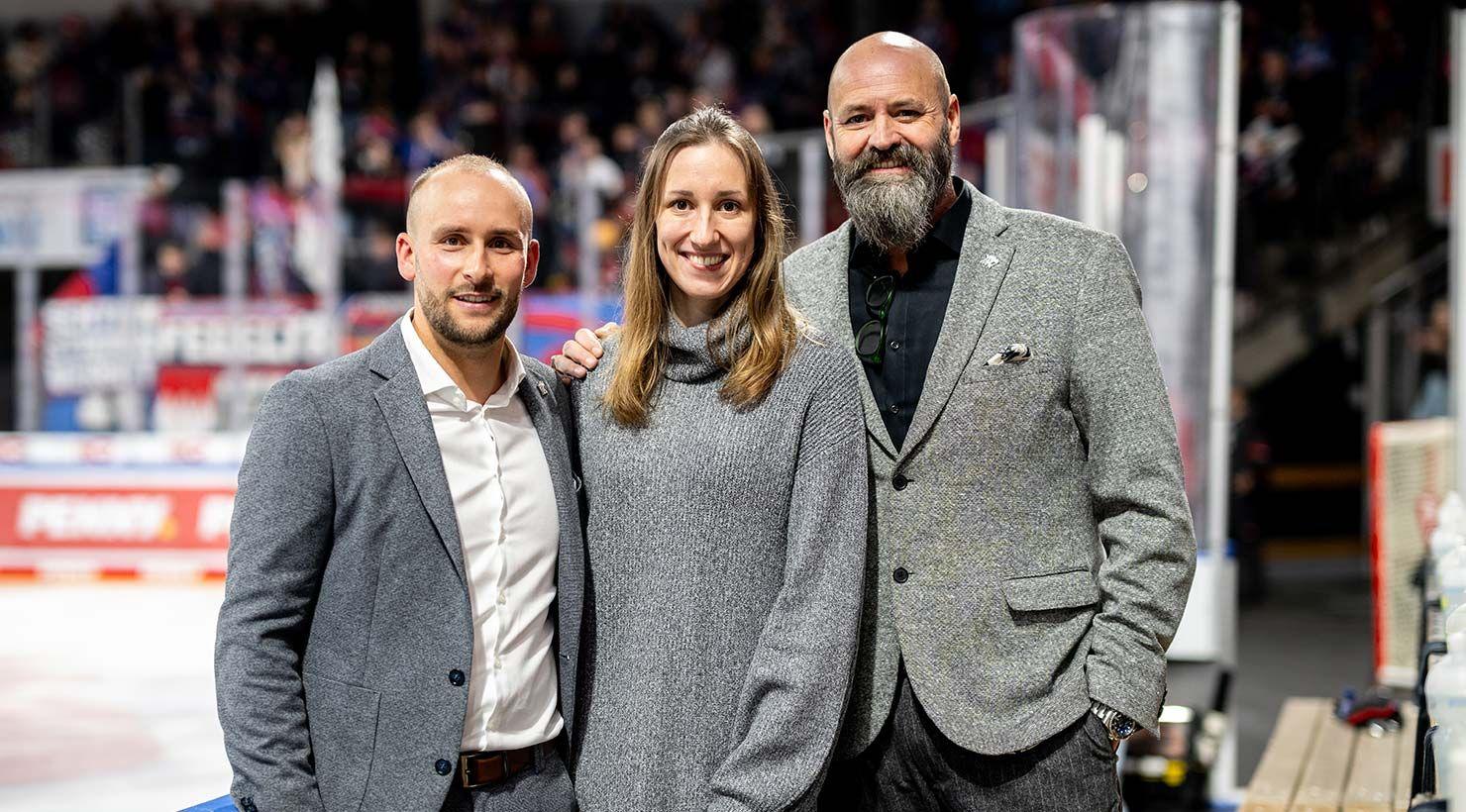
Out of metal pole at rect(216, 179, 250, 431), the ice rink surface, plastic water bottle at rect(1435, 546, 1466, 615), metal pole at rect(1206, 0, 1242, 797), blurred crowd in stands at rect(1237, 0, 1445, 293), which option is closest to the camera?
plastic water bottle at rect(1435, 546, 1466, 615)

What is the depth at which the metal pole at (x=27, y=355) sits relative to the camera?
10.4 metres

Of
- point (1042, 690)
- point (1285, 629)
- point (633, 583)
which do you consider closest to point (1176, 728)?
point (1042, 690)

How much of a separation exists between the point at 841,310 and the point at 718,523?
0.49 metres

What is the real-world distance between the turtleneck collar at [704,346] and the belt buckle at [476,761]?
0.60 meters

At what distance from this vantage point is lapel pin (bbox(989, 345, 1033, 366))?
7.95 ft

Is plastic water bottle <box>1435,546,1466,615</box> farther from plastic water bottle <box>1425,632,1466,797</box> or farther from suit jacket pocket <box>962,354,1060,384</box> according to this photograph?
suit jacket pocket <box>962,354,1060,384</box>

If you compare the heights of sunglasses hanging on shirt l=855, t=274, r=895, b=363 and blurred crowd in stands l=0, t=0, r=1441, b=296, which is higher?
blurred crowd in stands l=0, t=0, r=1441, b=296

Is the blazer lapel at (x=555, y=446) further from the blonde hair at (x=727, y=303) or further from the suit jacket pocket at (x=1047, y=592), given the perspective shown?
the suit jacket pocket at (x=1047, y=592)

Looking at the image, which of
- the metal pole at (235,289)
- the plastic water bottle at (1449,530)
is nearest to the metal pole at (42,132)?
the metal pole at (235,289)

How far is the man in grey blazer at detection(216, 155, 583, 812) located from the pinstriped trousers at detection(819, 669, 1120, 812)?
1.59 ft

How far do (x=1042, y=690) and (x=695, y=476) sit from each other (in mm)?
628

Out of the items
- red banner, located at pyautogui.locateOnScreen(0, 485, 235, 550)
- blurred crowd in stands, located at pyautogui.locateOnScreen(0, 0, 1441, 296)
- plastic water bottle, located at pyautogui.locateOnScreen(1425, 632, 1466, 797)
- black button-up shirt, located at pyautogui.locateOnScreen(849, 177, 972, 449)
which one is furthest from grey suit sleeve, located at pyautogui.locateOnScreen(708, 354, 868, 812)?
red banner, located at pyautogui.locateOnScreen(0, 485, 235, 550)

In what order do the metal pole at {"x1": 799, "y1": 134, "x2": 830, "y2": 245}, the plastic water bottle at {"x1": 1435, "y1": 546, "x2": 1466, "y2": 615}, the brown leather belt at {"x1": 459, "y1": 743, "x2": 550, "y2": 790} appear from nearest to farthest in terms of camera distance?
the brown leather belt at {"x1": 459, "y1": 743, "x2": 550, "y2": 790}
the plastic water bottle at {"x1": 1435, "y1": 546, "x2": 1466, "y2": 615}
the metal pole at {"x1": 799, "y1": 134, "x2": 830, "y2": 245}

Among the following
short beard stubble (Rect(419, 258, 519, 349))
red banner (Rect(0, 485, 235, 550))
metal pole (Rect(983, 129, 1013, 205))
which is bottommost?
red banner (Rect(0, 485, 235, 550))
